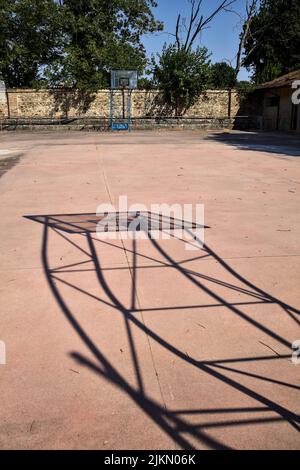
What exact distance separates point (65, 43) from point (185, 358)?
34185 millimetres

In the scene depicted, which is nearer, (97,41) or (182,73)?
(182,73)

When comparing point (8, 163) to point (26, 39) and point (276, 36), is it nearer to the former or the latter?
point (26, 39)

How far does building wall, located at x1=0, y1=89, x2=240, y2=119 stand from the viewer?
28.7 metres

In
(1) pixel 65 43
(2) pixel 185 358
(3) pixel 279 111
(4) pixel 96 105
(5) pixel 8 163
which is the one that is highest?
(1) pixel 65 43

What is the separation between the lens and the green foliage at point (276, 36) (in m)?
36.2

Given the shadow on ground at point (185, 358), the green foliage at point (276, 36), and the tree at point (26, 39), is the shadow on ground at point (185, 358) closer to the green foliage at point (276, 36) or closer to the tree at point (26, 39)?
the tree at point (26, 39)

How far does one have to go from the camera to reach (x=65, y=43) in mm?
31750

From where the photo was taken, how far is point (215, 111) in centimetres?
3019

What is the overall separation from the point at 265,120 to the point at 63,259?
28.6 meters

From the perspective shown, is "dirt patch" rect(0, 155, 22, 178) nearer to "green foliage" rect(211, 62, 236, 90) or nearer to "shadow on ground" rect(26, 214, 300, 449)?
"shadow on ground" rect(26, 214, 300, 449)

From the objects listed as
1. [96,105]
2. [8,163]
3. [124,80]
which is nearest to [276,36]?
[124,80]

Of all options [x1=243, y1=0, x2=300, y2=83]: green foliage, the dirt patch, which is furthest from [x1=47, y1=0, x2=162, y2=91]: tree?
the dirt patch
